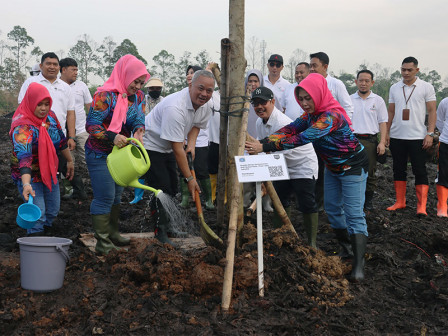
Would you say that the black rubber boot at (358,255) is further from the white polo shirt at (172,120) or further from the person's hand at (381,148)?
the person's hand at (381,148)

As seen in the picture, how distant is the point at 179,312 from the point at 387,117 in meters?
5.07

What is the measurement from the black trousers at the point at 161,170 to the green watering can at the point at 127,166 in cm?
84

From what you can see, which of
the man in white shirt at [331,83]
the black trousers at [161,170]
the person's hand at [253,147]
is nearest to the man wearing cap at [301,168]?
the person's hand at [253,147]

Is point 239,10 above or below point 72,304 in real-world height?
above

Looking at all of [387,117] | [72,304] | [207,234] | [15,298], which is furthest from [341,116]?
[387,117]

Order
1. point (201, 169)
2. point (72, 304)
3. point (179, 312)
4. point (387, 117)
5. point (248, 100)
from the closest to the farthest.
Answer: point (179, 312) < point (72, 304) < point (248, 100) < point (201, 169) < point (387, 117)

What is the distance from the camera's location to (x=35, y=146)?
4.03 meters

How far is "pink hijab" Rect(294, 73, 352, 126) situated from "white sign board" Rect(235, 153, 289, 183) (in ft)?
2.45

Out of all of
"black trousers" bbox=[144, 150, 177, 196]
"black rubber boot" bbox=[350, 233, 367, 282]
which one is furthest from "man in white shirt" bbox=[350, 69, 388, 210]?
"black trousers" bbox=[144, 150, 177, 196]

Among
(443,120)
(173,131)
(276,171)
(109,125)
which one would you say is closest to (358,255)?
(276,171)

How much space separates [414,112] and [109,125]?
181 inches

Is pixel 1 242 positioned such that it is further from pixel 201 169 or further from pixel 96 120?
pixel 201 169

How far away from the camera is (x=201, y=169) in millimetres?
6383

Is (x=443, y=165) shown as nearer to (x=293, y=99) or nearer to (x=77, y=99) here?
(x=293, y=99)
